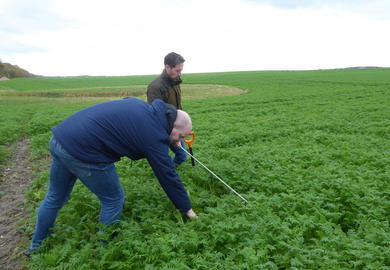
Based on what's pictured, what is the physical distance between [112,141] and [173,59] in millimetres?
2479

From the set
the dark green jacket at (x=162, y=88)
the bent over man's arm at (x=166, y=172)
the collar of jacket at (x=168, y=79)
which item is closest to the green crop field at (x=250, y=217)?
the bent over man's arm at (x=166, y=172)

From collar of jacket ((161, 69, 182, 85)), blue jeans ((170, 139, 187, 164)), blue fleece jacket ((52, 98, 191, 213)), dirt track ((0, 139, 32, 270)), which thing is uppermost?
collar of jacket ((161, 69, 182, 85))

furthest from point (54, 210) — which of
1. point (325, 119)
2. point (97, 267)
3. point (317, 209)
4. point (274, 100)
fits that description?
point (274, 100)

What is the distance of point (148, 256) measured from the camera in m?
3.23

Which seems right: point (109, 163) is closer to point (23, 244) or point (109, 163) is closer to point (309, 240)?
point (23, 244)

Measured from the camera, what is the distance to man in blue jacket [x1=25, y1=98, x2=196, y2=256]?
10.4 ft

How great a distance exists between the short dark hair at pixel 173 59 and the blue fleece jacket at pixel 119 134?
2.13m

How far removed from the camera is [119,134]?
320cm

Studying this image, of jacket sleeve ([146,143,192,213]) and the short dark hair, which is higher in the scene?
the short dark hair

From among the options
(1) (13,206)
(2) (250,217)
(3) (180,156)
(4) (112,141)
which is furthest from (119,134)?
(1) (13,206)

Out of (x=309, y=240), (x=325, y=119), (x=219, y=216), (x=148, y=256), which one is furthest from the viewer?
(x=325, y=119)

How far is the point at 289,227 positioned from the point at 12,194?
545 centimetres

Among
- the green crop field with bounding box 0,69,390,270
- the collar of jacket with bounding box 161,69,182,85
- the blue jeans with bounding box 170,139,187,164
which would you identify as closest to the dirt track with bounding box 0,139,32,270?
the green crop field with bounding box 0,69,390,270

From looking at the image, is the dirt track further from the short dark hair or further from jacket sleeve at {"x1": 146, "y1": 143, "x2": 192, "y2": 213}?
the short dark hair
